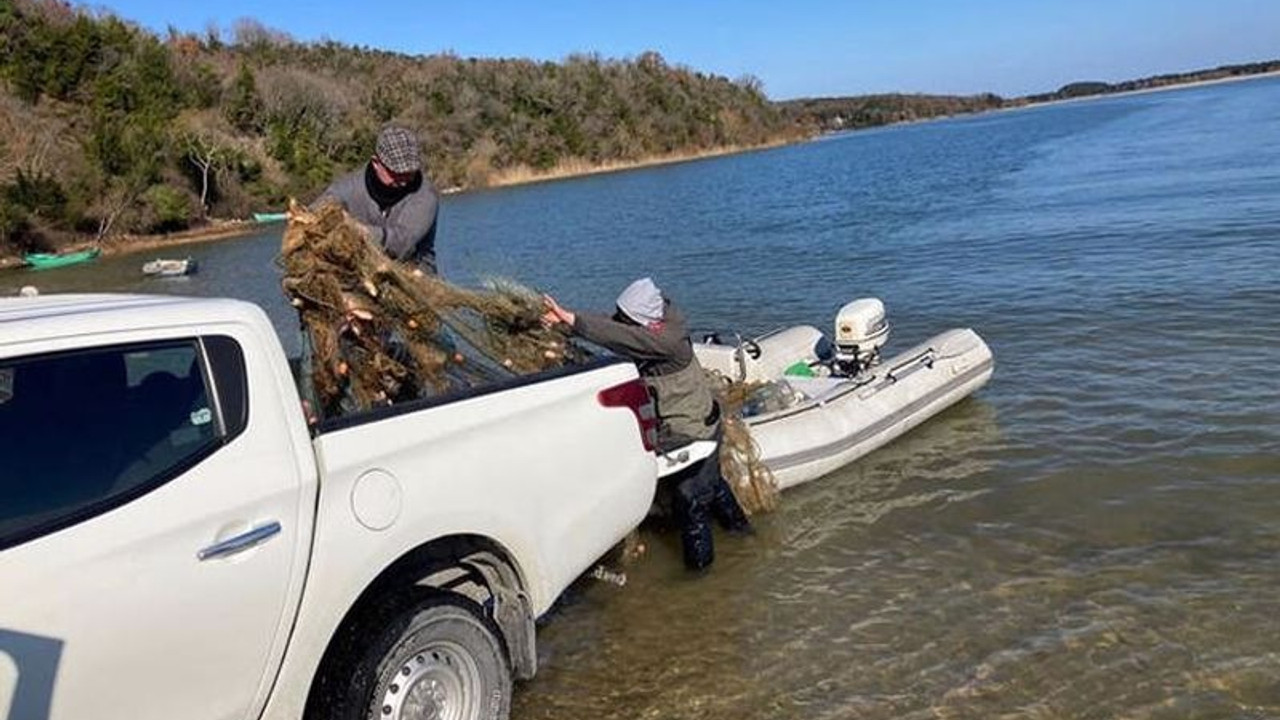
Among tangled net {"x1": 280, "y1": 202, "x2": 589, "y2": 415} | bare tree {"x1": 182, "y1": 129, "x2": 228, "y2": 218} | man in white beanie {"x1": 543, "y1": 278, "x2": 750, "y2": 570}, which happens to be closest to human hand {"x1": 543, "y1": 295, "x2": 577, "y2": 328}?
man in white beanie {"x1": 543, "y1": 278, "x2": 750, "y2": 570}

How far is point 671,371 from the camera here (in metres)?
6.34

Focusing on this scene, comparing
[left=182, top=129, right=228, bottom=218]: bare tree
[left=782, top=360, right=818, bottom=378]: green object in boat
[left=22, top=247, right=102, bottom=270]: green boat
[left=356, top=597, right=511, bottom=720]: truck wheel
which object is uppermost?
[left=182, top=129, right=228, bottom=218]: bare tree

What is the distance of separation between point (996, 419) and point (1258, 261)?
323 inches

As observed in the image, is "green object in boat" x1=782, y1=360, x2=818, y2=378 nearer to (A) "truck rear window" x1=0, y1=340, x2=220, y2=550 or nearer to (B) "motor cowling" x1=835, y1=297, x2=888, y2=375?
(B) "motor cowling" x1=835, y1=297, x2=888, y2=375

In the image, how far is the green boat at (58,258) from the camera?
40.5 m

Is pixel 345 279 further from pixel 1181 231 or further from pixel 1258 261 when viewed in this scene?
pixel 1181 231

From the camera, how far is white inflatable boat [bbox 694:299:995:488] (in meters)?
8.02

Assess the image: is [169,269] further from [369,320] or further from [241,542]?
[241,542]

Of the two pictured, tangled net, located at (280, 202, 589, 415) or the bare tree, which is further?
the bare tree

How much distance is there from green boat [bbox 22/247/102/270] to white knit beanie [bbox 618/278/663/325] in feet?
135

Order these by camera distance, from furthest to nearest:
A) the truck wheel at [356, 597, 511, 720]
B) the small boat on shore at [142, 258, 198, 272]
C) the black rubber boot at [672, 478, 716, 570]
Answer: the small boat on shore at [142, 258, 198, 272] < the black rubber boot at [672, 478, 716, 570] < the truck wheel at [356, 597, 511, 720]

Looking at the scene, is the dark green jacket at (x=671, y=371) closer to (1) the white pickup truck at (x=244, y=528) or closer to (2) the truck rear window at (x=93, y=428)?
(1) the white pickup truck at (x=244, y=528)

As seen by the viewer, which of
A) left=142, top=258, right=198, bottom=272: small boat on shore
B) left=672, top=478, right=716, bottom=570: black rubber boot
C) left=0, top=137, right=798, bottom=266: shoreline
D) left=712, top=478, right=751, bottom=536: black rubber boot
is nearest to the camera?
left=672, top=478, right=716, bottom=570: black rubber boot

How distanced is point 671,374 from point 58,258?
138ft
